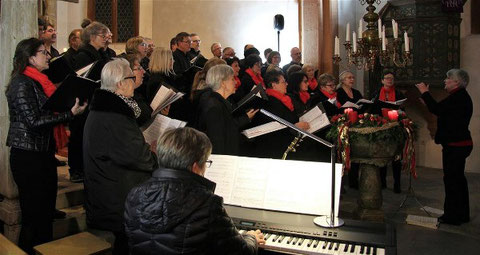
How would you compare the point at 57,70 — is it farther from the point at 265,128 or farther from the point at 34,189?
the point at 265,128

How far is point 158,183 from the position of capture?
Result: 1.89 metres

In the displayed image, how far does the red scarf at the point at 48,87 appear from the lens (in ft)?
10.9

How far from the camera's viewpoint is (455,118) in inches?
193

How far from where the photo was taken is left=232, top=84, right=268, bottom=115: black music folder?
4.10m

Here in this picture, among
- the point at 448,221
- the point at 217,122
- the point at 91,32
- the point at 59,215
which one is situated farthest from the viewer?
the point at 448,221

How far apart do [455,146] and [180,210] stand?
3.98 meters

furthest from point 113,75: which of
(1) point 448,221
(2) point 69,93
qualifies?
(1) point 448,221

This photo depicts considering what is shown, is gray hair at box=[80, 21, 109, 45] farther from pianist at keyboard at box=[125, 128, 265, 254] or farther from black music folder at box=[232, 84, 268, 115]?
pianist at keyboard at box=[125, 128, 265, 254]

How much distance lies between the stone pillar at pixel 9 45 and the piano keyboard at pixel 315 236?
2316 millimetres

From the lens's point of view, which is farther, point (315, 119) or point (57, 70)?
point (315, 119)

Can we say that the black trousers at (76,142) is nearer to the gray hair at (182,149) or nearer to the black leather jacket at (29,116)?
the black leather jacket at (29,116)

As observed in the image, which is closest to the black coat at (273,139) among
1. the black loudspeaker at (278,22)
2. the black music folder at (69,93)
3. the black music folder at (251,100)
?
the black music folder at (251,100)

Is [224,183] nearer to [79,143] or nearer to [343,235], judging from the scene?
[343,235]

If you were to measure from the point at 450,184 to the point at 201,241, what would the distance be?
12.9 ft
